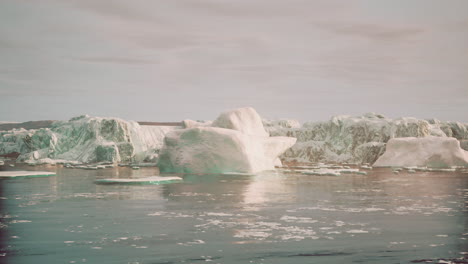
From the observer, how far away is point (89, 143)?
52.5 metres

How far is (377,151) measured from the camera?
51344mm

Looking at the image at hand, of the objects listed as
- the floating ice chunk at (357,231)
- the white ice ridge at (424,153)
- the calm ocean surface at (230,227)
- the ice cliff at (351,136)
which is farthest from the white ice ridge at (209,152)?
the floating ice chunk at (357,231)

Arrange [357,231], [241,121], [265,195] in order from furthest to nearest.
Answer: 1. [241,121]
2. [265,195]
3. [357,231]

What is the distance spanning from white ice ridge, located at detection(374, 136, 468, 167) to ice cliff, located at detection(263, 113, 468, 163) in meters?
3.30

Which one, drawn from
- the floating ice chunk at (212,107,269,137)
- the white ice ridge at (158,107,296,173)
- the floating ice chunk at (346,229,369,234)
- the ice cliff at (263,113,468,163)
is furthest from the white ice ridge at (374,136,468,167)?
the floating ice chunk at (346,229,369,234)

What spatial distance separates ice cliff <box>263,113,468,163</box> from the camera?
5272 centimetres

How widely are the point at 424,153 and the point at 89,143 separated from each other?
109 feet

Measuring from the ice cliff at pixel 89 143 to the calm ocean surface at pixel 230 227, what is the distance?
3126cm

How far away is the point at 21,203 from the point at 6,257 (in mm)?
8357

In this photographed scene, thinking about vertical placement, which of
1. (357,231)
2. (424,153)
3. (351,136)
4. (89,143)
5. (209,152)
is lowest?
(357,231)

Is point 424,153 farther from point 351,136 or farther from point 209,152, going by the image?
point 209,152

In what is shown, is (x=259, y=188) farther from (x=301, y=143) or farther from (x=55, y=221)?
(x=301, y=143)

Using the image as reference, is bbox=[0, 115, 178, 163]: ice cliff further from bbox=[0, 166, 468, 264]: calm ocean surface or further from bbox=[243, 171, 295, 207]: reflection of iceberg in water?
bbox=[0, 166, 468, 264]: calm ocean surface

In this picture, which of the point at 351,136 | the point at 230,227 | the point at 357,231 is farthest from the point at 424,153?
the point at 230,227
